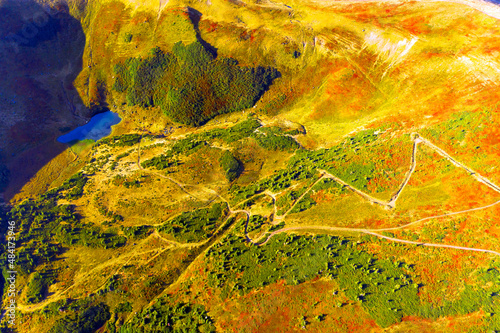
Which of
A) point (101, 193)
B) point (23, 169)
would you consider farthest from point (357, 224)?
point (23, 169)

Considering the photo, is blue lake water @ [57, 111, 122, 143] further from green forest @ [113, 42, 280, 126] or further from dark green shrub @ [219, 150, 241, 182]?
dark green shrub @ [219, 150, 241, 182]

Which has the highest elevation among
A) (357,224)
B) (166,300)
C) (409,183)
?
(409,183)

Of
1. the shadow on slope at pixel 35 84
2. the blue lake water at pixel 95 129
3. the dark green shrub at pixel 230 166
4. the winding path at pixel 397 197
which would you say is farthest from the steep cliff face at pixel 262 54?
the dark green shrub at pixel 230 166

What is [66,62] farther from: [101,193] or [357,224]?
[357,224]

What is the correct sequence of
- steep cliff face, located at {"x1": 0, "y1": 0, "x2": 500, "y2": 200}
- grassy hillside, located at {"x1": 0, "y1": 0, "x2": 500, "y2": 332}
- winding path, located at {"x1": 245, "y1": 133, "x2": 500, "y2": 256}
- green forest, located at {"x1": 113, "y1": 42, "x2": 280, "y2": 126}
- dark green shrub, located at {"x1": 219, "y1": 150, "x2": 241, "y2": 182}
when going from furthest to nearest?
green forest, located at {"x1": 113, "y1": 42, "x2": 280, "y2": 126} < steep cliff face, located at {"x1": 0, "y1": 0, "x2": 500, "y2": 200} < dark green shrub, located at {"x1": 219, "y1": 150, "x2": 241, "y2": 182} < winding path, located at {"x1": 245, "y1": 133, "x2": 500, "y2": 256} < grassy hillside, located at {"x1": 0, "y1": 0, "x2": 500, "y2": 332}

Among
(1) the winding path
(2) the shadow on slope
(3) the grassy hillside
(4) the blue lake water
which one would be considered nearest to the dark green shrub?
(3) the grassy hillside

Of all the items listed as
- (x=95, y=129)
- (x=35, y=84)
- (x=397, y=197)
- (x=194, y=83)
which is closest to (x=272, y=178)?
(x=397, y=197)

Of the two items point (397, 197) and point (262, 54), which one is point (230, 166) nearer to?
point (397, 197)

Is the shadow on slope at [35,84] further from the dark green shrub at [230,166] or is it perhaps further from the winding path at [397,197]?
the winding path at [397,197]

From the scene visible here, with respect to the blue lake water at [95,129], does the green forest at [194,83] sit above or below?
above
